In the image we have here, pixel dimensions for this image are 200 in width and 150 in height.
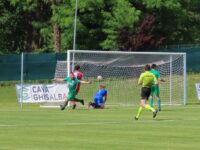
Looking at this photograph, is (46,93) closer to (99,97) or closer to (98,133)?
(99,97)

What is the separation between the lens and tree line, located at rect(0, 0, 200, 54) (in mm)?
61750

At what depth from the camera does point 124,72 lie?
42.7 meters

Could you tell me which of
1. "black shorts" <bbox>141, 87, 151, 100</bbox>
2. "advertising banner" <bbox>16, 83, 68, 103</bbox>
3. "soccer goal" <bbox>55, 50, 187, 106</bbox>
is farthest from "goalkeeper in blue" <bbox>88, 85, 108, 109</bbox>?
"black shorts" <bbox>141, 87, 151, 100</bbox>

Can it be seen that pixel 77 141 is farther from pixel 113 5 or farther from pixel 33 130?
pixel 113 5

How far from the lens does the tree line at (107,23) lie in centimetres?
6175

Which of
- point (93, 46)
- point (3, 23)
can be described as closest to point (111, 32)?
point (93, 46)

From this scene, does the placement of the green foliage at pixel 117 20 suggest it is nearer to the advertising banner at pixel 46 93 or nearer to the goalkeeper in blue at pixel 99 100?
the advertising banner at pixel 46 93

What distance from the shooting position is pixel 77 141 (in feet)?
59.9

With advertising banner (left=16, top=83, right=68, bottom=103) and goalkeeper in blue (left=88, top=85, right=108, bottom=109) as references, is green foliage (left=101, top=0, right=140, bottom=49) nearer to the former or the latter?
advertising banner (left=16, top=83, right=68, bottom=103)

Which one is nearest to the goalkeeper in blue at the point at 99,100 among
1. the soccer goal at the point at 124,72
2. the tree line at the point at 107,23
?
the soccer goal at the point at 124,72

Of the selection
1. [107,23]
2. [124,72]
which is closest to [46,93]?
[124,72]

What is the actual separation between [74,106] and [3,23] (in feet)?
121

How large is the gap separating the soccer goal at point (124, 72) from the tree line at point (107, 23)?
16.2 metres

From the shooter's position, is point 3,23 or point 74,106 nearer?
point 74,106
